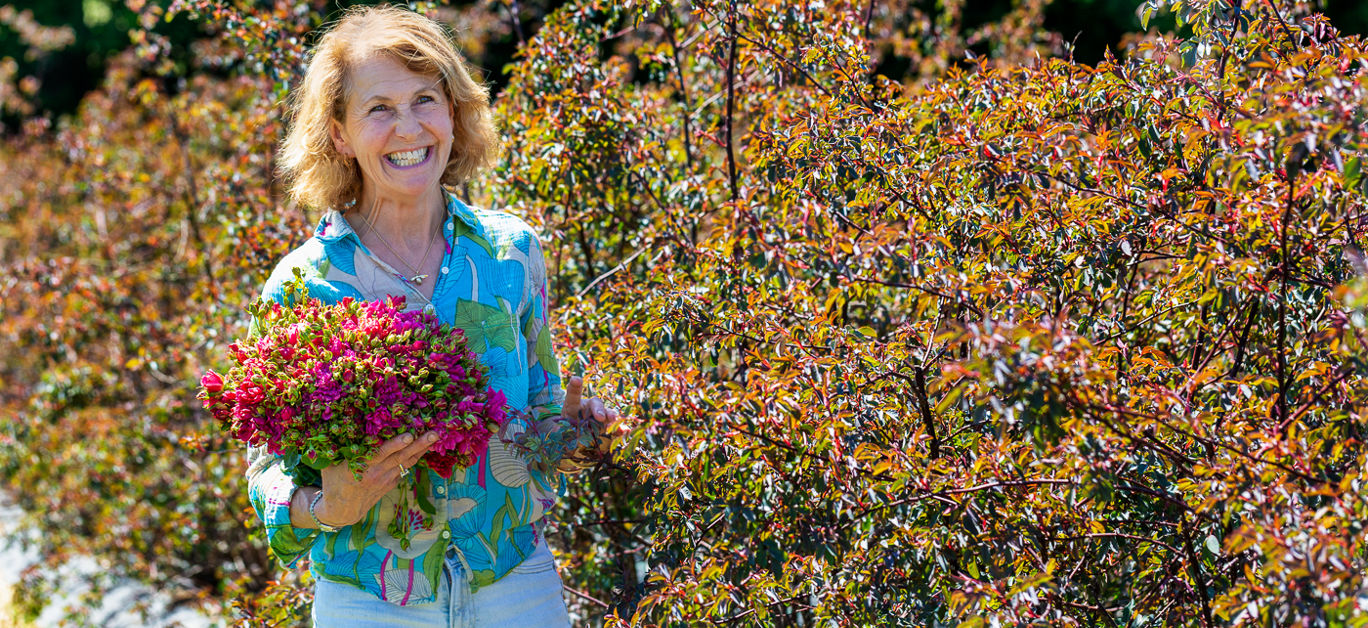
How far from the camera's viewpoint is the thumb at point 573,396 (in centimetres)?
225

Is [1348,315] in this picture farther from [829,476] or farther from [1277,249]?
[829,476]

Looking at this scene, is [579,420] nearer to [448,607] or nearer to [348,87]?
[448,607]

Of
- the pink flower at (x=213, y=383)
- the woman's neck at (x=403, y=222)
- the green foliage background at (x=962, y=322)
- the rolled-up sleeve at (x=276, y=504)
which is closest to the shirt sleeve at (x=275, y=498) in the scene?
the rolled-up sleeve at (x=276, y=504)

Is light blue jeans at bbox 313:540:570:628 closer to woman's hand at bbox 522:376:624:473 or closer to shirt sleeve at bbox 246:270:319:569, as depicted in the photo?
shirt sleeve at bbox 246:270:319:569

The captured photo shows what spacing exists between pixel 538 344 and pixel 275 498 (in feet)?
1.95

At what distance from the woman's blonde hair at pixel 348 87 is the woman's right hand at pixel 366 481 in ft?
2.22

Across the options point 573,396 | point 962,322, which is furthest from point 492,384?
point 962,322

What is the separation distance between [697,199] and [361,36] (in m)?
1.06

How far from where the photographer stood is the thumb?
2252 mm

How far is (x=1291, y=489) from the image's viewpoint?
177 centimetres

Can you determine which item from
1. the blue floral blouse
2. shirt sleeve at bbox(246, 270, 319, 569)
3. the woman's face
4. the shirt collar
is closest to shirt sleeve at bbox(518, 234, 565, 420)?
the blue floral blouse

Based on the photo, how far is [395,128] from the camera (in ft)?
7.61

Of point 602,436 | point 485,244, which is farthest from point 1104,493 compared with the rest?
point 485,244

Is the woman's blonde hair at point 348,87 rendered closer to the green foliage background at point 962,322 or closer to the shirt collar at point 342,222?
the shirt collar at point 342,222
